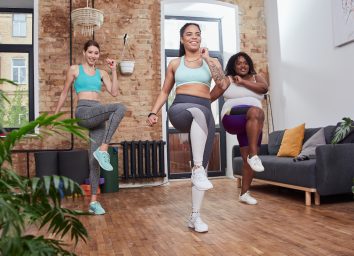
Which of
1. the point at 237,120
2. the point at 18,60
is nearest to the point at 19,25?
the point at 18,60

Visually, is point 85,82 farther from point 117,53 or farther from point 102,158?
point 117,53

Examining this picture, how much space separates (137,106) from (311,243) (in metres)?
3.83

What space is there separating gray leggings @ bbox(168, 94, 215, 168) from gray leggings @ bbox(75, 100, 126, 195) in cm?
71

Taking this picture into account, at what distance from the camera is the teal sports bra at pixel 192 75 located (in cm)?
256

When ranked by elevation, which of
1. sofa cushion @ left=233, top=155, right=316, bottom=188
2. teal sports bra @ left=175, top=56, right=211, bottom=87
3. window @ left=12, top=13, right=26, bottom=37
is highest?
window @ left=12, top=13, right=26, bottom=37

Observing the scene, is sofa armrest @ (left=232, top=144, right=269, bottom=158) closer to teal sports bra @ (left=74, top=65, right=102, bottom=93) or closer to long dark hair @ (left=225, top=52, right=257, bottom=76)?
long dark hair @ (left=225, top=52, right=257, bottom=76)

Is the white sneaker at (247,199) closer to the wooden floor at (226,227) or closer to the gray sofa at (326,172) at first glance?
the wooden floor at (226,227)

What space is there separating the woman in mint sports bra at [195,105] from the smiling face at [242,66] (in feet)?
2.77

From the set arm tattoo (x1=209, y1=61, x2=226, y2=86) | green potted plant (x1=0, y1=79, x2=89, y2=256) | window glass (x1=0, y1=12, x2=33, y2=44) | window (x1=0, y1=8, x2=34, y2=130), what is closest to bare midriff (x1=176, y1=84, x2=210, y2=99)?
arm tattoo (x1=209, y1=61, x2=226, y2=86)

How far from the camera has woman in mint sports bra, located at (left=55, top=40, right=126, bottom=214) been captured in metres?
3.09

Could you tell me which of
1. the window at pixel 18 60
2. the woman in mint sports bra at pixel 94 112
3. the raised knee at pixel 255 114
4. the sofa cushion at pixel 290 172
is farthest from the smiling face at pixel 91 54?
the window at pixel 18 60

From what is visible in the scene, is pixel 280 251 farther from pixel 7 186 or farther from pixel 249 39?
pixel 249 39

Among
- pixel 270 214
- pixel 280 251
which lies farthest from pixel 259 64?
pixel 280 251

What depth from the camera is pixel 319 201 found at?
3.32 meters
